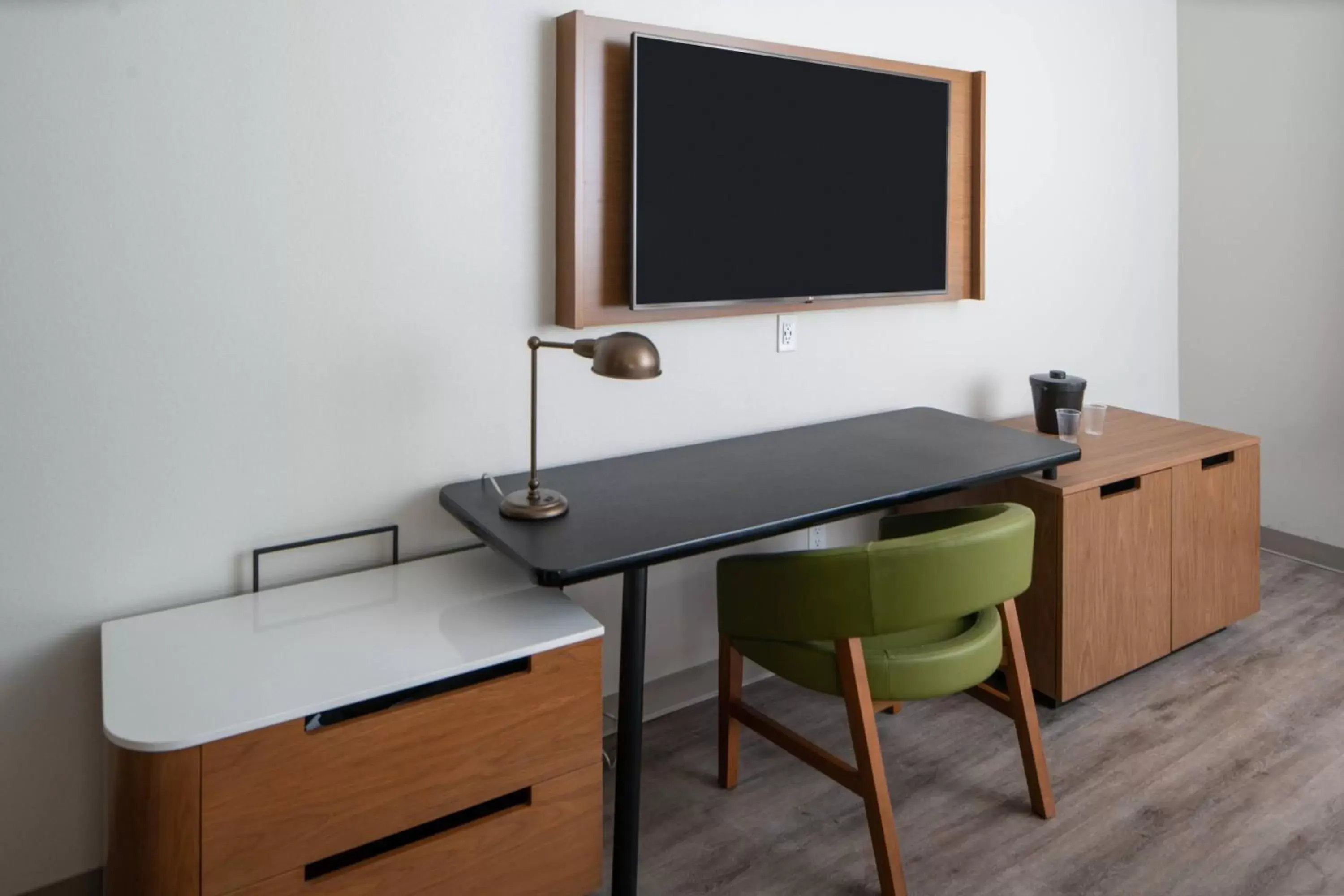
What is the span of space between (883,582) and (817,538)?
3.49 ft

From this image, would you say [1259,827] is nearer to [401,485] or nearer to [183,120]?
[401,485]

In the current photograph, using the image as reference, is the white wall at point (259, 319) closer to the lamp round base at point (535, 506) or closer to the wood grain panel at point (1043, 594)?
the lamp round base at point (535, 506)

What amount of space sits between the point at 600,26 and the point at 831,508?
3.79 feet

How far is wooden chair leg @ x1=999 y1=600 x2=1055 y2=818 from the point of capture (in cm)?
218

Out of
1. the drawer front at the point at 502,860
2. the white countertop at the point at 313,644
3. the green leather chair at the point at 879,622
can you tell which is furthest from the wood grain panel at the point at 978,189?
the drawer front at the point at 502,860

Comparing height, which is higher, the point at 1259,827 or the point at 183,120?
the point at 183,120

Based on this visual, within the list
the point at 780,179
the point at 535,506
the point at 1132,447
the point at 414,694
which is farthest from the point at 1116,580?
the point at 414,694

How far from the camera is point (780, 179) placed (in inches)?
99.4

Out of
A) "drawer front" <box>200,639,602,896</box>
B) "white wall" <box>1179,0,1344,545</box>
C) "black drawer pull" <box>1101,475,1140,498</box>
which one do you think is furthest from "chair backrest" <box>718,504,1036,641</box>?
"white wall" <box>1179,0,1344,545</box>

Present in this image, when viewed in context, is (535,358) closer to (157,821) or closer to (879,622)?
(879,622)

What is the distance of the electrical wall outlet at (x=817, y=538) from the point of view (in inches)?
112

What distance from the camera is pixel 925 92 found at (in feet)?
9.22

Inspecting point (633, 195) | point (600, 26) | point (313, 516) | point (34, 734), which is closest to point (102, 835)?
point (34, 734)

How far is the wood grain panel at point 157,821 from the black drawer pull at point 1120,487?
2.20 metres
